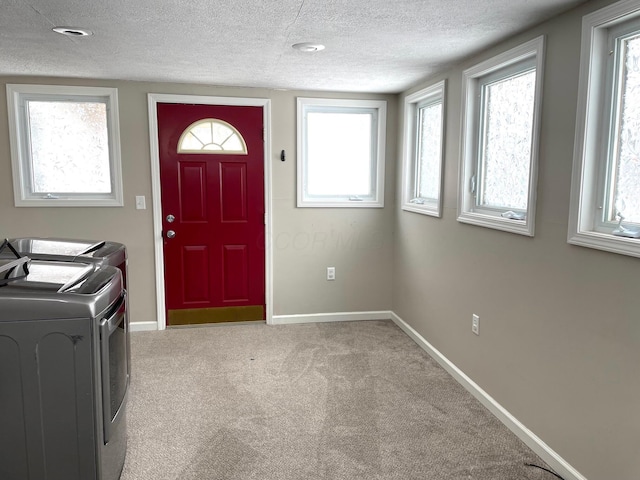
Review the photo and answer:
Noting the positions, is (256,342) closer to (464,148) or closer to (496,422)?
(496,422)

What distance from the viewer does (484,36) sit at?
260 centimetres

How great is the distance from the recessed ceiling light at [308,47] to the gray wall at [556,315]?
3.26ft

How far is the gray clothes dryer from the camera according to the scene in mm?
1655

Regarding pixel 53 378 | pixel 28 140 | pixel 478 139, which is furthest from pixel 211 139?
pixel 53 378

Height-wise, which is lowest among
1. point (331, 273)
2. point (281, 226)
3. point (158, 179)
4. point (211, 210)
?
point (331, 273)

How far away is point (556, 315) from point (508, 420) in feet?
2.43

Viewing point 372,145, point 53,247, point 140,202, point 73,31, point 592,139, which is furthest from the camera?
point 372,145

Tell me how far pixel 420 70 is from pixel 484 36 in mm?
844

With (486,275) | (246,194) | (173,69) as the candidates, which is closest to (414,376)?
(486,275)

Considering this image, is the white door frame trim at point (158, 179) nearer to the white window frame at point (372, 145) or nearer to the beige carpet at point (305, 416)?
the white window frame at point (372, 145)

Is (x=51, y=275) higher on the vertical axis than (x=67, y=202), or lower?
lower

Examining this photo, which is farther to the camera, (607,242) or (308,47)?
(308,47)

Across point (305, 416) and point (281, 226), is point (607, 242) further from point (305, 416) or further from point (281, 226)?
point (281, 226)

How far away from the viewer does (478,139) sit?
306 cm
